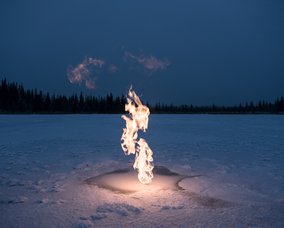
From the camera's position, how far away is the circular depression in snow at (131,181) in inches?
297

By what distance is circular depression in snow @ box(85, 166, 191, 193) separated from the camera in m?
7.55

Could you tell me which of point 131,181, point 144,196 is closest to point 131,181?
point 131,181

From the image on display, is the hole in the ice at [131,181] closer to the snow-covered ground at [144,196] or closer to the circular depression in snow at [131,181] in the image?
the circular depression in snow at [131,181]

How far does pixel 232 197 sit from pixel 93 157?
272 inches

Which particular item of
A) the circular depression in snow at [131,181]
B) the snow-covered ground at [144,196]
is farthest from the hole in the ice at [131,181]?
the snow-covered ground at [144,196]

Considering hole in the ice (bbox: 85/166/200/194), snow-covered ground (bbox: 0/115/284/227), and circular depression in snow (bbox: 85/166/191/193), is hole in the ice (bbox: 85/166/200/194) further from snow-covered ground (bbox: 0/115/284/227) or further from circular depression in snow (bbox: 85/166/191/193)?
snow-covered ground (bbox: 0/115/284/227)

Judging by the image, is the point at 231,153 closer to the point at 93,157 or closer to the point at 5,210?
the point at 93,157

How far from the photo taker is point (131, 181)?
827 cm

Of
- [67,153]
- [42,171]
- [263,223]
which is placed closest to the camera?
[263,223]

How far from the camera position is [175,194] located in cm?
702

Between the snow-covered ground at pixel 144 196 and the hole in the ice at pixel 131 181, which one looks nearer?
the snow-covered ground at pixel 144 196

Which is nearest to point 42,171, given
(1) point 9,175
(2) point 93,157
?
(1) point 9,175

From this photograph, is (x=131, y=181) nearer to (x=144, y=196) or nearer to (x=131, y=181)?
(x=131, y=181)

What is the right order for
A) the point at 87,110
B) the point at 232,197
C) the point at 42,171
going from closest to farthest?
the point at 232,197 → the point at 42,171 → the point at 87,110
